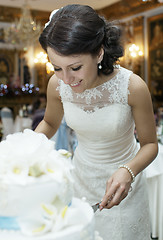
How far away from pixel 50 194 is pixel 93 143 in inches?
45.9

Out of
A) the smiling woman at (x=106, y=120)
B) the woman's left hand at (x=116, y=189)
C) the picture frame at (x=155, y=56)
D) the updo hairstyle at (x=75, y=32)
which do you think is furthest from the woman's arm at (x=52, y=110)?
the picture frame at (x=155, y=56)

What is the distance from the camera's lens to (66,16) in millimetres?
1624

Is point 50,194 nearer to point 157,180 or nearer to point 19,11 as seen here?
point 157,180

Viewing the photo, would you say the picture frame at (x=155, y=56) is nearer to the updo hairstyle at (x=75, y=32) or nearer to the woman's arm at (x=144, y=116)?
the woman's arm at (x=144, y=116)

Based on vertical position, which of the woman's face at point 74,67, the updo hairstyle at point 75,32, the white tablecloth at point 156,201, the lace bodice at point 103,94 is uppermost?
the updo hairstyle at point 75,32

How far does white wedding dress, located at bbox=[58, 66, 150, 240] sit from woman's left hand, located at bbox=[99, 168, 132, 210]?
0.45m

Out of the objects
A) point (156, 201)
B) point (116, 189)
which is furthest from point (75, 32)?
point (156, 201)

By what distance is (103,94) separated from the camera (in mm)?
2062

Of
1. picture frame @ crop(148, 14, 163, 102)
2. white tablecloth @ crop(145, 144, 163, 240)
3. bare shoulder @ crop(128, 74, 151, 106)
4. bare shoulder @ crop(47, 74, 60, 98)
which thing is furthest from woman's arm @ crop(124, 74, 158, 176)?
picture frame @ crop(148, 14, 163, 102)

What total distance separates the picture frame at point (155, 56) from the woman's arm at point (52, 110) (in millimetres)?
9923

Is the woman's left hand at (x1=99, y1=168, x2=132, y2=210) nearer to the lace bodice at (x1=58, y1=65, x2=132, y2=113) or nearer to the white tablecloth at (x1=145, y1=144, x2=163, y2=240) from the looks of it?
the lace bodice at (x1=58, y1=65, x2=132, y2=113)

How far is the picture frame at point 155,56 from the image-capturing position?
1184 cm

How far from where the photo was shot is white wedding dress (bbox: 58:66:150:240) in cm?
202

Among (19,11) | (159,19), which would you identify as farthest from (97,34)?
(19,11)
